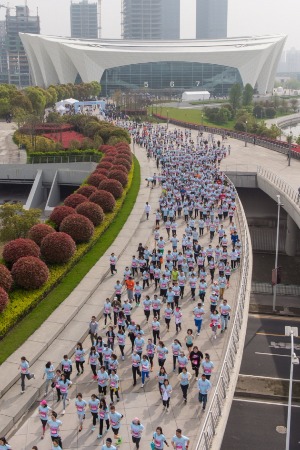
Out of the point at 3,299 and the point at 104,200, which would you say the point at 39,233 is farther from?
the point at 104,200

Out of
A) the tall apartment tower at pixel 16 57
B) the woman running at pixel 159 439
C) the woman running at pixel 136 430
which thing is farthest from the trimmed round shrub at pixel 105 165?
the tall apartment tower at pixel 16 57

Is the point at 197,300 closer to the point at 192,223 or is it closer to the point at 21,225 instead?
the point at 192,223

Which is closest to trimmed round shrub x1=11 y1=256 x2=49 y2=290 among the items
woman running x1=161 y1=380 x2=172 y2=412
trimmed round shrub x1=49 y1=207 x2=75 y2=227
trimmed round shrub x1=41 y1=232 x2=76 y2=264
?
trimmed round shrub x1=41 y1=232 x2=76 y2=264

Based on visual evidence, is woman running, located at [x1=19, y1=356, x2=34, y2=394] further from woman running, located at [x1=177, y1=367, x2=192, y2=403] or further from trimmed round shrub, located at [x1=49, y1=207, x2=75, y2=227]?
trimmed round shrub, located at [x1=49, y1=207, x2=75, y2=227]

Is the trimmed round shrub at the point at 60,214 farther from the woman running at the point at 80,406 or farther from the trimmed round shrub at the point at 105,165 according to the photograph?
the woman running at the point at 80,406

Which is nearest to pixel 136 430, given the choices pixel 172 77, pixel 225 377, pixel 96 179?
pixel 225 377

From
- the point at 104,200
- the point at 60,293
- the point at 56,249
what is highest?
the point at 104,200
